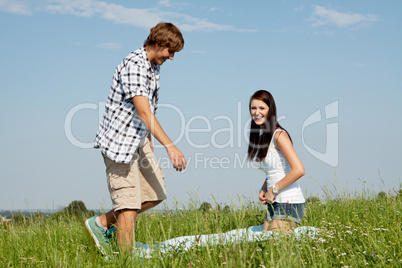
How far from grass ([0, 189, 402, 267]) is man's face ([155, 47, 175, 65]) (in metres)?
1.90

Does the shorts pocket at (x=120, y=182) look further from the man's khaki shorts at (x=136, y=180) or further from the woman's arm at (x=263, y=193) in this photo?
the woman's arm at (x=263, y=193)

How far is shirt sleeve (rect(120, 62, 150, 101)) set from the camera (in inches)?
181

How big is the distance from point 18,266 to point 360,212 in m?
4.84

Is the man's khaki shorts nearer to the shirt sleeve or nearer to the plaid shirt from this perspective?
the plaid shirt

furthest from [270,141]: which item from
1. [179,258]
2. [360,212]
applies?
[360,212]

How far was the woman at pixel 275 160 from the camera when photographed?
4.88 metres

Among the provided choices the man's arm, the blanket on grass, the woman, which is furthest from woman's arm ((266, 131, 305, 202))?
the man's arm

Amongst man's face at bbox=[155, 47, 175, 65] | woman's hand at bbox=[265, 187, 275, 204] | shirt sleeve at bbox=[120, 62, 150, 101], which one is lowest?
woman's hand at bbox=[265, 187, 275, 204]

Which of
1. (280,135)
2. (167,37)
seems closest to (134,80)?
(167,37)

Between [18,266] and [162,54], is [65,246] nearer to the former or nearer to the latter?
[18,266]

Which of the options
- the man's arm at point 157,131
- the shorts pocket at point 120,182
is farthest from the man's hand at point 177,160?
the shorts pocket at point 120,182

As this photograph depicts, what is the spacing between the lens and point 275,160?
16.6ft

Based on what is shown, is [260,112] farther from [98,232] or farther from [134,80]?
[98,232]

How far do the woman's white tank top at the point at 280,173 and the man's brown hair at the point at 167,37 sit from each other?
5.16 feet
